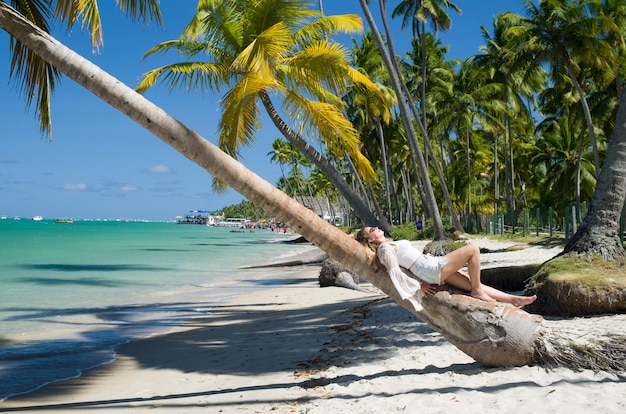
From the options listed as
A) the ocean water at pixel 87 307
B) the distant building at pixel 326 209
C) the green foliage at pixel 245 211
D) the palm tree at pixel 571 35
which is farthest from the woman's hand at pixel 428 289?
the green foliage at pixel 245 211

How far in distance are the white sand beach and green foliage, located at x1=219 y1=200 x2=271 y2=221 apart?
13971cm

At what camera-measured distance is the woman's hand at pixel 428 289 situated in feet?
17.8

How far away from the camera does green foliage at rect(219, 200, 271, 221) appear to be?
156m

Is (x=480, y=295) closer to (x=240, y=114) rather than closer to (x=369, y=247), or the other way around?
(x=369, y=247)

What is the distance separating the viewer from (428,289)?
5.46m

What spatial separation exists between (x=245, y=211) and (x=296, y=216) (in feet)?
531

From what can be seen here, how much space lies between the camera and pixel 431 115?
45.9 metres

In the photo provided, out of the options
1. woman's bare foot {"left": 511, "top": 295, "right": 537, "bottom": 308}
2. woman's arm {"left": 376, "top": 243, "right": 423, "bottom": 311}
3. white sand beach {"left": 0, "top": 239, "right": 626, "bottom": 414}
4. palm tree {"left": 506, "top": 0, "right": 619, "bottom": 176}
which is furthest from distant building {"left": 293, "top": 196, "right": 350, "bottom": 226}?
woman's arm {"left": 376, "top": 243, "right": 423, "bottom": 311}

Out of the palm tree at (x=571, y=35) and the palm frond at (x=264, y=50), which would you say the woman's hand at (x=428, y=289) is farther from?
the palm tree at (x=571, y=35)

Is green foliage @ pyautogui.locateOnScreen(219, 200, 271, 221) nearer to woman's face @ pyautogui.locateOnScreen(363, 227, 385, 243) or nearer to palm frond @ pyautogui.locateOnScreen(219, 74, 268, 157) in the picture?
palm frond @ pyautogui.locateOnScreen(219, 74, 268, 157)

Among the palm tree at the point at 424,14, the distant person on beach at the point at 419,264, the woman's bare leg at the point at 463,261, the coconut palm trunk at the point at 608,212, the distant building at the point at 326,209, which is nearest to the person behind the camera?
the distant person on beach at the point at 419,264

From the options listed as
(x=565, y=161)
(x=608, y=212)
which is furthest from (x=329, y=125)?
(x=565, y=161)

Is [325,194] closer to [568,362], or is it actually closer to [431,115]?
[431,115]

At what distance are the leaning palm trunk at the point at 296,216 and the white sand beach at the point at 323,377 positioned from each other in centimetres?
29
